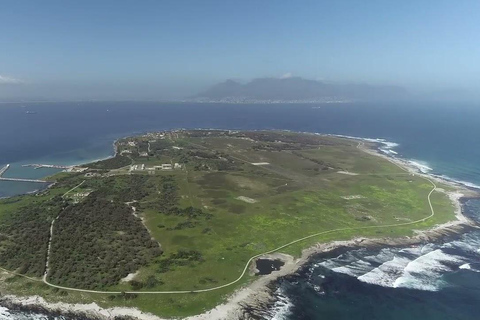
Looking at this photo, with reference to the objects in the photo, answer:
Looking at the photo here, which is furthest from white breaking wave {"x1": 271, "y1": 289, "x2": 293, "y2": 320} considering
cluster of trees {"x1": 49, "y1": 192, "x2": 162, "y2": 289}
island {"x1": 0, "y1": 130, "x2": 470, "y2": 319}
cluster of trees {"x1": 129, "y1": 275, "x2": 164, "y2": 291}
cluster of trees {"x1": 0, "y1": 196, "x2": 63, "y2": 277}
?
cluster of trees {"x1": 0, "y1": 196, "x2": 63, "y2": 277}

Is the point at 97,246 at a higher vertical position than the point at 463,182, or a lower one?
lower

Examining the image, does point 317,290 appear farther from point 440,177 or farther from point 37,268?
point 440,177

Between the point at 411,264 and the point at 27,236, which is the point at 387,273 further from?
the point at 27,236

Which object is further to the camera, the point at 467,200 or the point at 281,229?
the point at 467,200

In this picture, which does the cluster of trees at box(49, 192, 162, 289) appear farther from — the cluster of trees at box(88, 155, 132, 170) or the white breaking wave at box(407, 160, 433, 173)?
the white breaking wave at box(407, 160, 433, 173)

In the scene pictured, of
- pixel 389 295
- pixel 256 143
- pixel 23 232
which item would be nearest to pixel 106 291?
pixel 23 232

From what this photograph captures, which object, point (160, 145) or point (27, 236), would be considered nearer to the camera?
point (27, 236)

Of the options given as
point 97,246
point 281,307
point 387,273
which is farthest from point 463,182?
point 97,246
